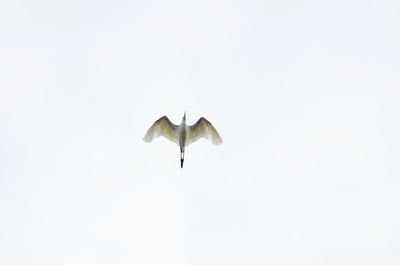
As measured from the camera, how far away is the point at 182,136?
28.0 meters

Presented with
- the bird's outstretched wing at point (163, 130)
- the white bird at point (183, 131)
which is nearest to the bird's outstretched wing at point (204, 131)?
the white bird at point (183, 131)

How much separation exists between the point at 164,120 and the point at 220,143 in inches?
173

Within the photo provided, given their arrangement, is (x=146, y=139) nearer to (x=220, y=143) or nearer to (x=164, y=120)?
(x=164, y=120)

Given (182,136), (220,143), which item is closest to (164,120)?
(182,136)

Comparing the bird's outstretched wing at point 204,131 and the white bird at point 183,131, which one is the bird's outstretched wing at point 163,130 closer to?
the white bird at point 183,131

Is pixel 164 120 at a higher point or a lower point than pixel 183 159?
higher

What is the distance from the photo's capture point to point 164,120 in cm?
2788

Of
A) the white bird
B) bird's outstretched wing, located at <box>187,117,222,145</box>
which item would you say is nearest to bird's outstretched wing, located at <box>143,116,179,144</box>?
the white bird

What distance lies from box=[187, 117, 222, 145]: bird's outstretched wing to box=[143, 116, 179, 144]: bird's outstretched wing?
116 cm

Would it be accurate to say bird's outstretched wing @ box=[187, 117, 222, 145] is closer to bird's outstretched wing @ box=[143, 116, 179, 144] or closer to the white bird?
the white bird

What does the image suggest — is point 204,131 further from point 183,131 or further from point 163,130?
point 163,130

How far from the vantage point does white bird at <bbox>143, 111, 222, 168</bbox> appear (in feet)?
90.9

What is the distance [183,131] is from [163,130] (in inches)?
57.0

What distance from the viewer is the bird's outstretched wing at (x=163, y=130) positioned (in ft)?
91.3
